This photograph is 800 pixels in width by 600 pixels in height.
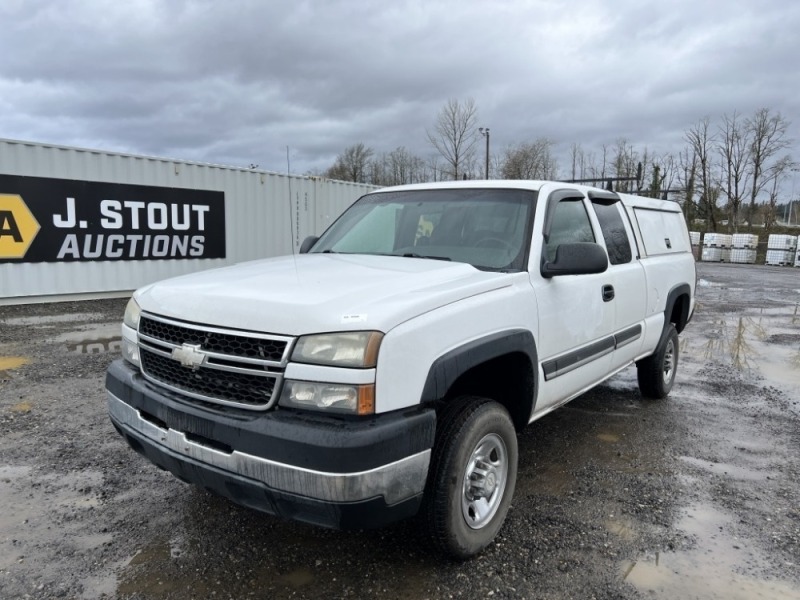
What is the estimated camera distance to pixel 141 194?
12.0 metres

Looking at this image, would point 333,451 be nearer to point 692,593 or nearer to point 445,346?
point 445,346

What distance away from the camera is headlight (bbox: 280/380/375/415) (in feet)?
7.09

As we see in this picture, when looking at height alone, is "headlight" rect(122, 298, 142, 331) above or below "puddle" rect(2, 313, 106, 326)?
above

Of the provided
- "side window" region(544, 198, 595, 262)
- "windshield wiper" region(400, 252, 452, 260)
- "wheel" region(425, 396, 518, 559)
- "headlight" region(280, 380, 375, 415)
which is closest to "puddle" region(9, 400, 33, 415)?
"windshield wiper" region(400, 252, 452, 260)

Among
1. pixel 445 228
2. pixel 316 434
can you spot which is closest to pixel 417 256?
pixel 445 228

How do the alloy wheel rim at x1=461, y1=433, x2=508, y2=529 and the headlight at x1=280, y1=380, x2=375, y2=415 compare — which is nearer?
the headlight at x1=280, y1=380, x2=375, y2=415

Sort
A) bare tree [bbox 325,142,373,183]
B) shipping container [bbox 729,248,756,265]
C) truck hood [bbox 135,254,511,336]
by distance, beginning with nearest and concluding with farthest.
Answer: truck hood [bbox 135,254,511,336] < shipping container [bbox 729,248,756,265] < bare tree [bbox 325,142,373,183]

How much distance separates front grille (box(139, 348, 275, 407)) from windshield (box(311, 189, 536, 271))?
147cm

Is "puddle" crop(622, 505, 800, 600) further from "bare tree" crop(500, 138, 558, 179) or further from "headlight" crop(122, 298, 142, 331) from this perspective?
"bare tree" crop(500, 138, 558, 179)

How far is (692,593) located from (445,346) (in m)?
1.66

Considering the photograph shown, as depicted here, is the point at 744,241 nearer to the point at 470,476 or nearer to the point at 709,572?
the point at 709,572

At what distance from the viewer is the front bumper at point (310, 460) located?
211 centimetres

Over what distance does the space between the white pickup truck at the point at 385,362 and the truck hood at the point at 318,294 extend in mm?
11

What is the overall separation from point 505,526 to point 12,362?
6332mm
